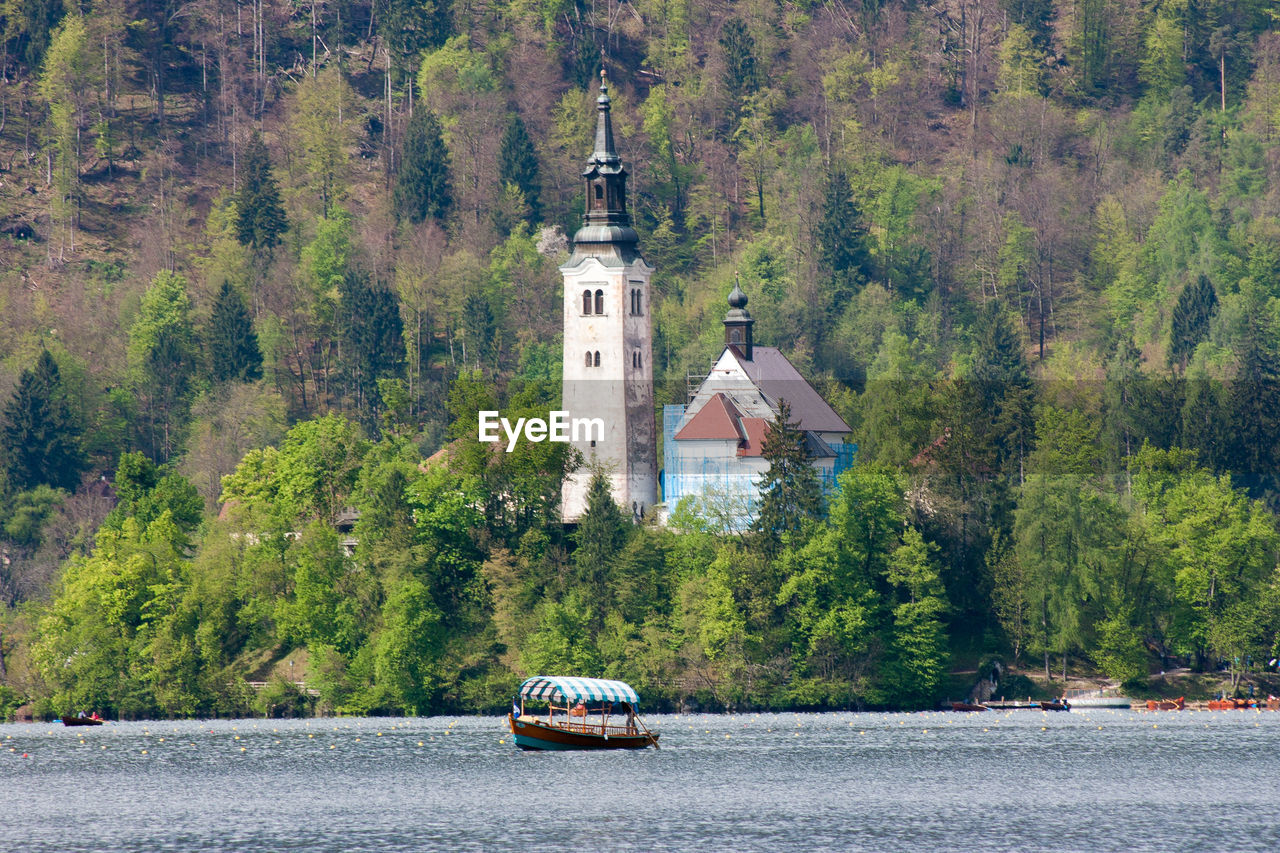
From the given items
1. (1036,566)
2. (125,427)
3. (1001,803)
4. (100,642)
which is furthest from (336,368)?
(1001,803)

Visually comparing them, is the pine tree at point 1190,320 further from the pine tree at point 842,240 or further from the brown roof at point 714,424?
the brown roof at point 714,424

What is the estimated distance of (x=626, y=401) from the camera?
424 ft

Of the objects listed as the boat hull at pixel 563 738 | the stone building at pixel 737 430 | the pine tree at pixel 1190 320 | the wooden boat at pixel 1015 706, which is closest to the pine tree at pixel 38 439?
the stone building at pixel 737 430

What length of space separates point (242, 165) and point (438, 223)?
19.5 metres

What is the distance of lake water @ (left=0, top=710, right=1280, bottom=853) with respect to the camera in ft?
238

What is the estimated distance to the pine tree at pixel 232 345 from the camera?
6506 inches

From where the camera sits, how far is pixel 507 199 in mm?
190375

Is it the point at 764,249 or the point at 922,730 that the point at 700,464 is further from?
the point at 764,249

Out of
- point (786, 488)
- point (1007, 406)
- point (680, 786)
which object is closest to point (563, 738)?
point (680, 786)

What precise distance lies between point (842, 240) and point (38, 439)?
63.5 m

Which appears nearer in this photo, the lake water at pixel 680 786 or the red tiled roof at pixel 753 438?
the lake water at pixel 680 786

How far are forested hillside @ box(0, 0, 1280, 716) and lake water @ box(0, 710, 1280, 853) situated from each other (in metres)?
5.83

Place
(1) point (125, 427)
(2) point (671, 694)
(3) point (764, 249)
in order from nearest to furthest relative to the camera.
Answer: (2) point (671, 694), (1) point (125, 427), (3) point (764, 249)

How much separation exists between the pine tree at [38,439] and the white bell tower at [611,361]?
41.2 metres
